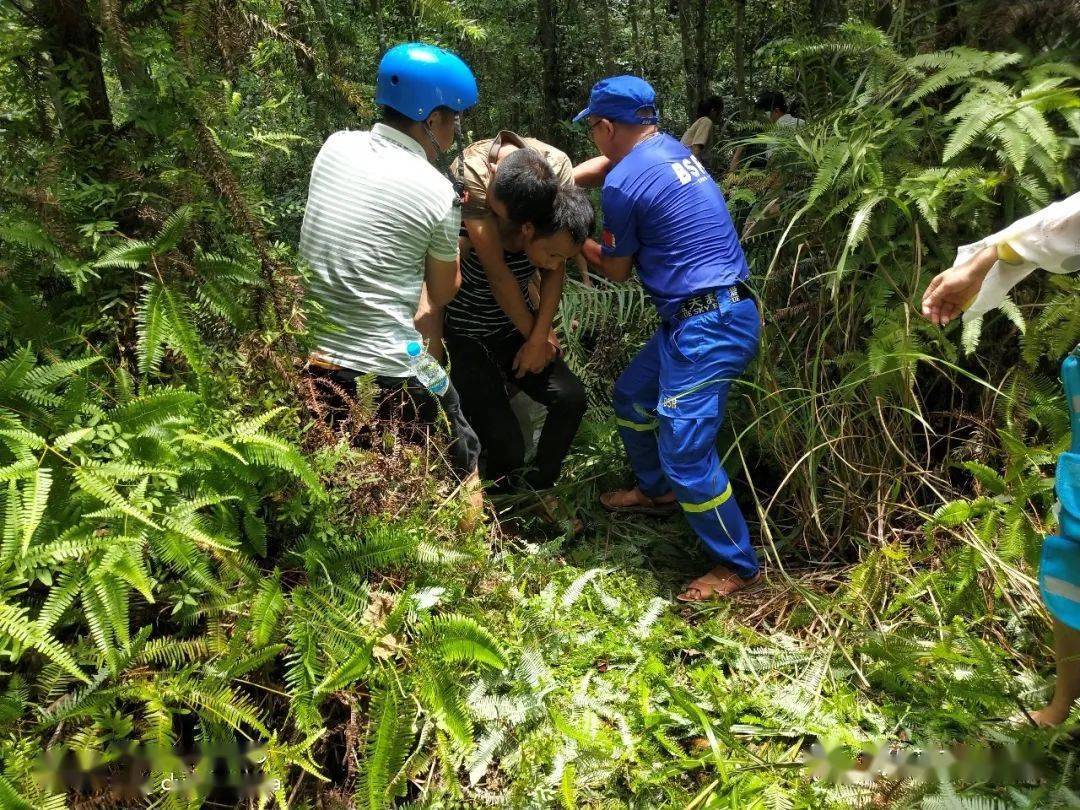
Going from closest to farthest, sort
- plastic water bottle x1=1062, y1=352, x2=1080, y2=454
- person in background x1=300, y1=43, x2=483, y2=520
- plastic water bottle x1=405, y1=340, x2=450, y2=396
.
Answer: plastic water bottle x1=1062, y1=352, x2=1080, y2=454
person in background x1=300, y1=43, x2=483, y2=520
plastic water bottle x1=405, y1=340, x2=450, y2=396

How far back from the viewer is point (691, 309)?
359 centimetres

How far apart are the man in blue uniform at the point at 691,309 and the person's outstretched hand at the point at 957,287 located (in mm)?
1311

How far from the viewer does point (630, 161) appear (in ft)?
11.9

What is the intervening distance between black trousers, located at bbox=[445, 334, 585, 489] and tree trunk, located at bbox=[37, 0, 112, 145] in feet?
6.40

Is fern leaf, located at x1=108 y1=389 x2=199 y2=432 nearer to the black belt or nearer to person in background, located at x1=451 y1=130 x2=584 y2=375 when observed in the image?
person in background, located at x1=451 y1=130 x2=584 y2=375

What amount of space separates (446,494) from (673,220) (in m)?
1.67

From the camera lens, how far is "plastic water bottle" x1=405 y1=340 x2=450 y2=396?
121 inches

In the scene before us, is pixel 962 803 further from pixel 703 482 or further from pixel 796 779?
pixel 703 482

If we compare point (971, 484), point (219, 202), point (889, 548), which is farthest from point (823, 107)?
point (219, 202)

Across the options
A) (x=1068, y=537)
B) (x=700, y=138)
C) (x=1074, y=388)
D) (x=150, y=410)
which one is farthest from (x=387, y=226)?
(x=700, y=138)

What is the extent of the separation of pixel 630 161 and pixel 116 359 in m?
2.42

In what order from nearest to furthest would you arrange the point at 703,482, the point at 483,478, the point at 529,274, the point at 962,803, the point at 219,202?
the point at 962,803 < the point at 219,202 < the point at 703,482 < the point at 529,274 < the point at 483,478

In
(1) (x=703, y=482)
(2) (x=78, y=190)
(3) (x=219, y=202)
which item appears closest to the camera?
(2) (x=78, y=190)

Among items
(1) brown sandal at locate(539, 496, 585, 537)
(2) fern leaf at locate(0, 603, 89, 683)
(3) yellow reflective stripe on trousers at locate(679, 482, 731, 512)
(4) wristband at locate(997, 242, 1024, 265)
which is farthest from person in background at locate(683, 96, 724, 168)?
(2) fern leaf at locate(0, 603, 89, 683)
